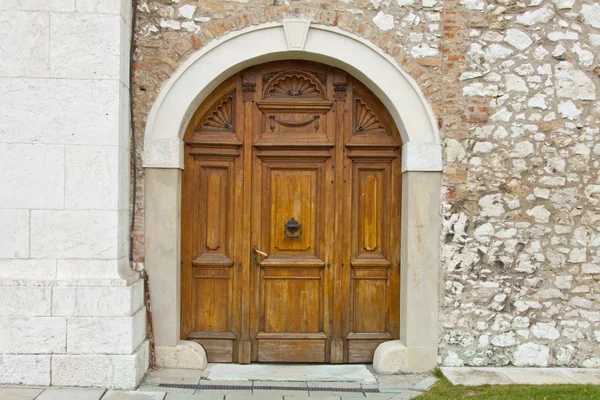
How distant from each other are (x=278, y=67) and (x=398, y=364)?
2.85 metres

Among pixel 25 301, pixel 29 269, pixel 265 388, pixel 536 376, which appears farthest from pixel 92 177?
pixel 536 376

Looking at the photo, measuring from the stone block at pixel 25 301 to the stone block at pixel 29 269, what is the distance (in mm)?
86

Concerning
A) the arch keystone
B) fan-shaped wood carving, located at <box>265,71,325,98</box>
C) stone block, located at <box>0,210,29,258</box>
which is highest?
the arch keystone

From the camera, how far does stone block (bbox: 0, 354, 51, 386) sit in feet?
14.0

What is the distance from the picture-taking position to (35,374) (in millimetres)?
4281

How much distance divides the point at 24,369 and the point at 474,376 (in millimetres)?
3548

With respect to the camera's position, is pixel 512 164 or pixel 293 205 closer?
pixel 512 164

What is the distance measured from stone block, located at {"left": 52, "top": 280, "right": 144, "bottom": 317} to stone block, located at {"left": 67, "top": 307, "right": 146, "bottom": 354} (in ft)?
0.15

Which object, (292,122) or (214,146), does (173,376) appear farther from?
(292,122)

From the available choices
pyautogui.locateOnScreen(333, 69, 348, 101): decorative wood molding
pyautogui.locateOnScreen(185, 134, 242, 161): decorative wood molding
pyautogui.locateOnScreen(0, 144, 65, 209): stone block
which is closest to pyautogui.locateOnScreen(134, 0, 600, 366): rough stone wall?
pyautogui.locateOnScreen(333, 69, 348, 101): decorative wood molding

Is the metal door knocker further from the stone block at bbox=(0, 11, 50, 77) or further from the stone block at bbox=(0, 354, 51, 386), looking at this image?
the stone block at bbox=(0, 11, 50, 77)

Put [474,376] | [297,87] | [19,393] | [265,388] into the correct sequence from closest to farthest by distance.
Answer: [19,393] < [265,388] < [474,376] < [297,87]

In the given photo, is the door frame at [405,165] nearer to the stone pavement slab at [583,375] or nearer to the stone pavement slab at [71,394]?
the stone pavement slab at [71,394]

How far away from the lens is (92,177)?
443 cm
